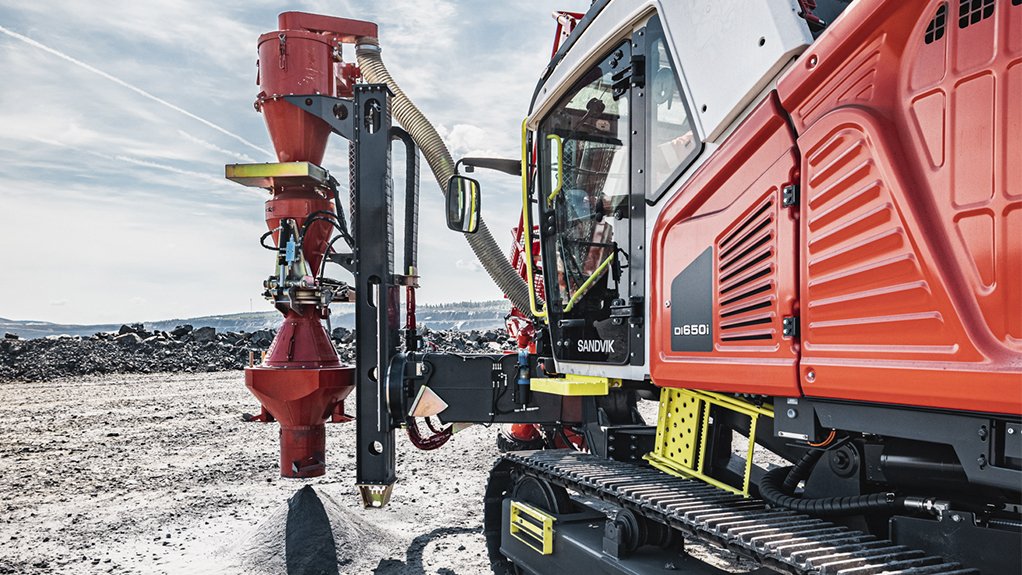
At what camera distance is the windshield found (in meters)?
3.63

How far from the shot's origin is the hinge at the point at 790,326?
8.27 ft

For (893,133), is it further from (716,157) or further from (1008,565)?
(1008,565)

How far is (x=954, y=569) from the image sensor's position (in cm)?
234

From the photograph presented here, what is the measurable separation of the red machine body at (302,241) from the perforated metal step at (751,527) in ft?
7.12

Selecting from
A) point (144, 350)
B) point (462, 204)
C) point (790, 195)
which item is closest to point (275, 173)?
point (462, 204)

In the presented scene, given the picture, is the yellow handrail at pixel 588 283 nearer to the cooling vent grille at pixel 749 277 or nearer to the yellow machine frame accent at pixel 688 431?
the yellow machine frame accent at pixel 688 431

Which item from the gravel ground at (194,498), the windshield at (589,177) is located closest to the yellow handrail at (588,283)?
the windshield at (589,177)

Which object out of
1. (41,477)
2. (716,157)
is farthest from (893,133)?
(41,477)

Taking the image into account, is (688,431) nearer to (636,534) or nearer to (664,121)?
(636,534)

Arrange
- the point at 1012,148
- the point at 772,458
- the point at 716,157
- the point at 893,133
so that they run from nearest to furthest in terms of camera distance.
Answer: the point at 1012,148, the point at 893,133, the point at 716,157, the point at 772,458

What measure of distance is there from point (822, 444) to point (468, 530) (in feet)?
11.6

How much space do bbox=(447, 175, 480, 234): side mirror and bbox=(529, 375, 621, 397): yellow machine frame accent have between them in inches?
40.2

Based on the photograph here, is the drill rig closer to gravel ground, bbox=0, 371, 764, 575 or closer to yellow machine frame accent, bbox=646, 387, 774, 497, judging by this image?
yellow machine frame accent, bbox=646, 387, 774, 497

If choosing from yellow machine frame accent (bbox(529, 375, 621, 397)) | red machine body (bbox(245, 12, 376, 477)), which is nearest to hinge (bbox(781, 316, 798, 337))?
yellow machine frame accent (bbox(529, 375, 621, 397))
